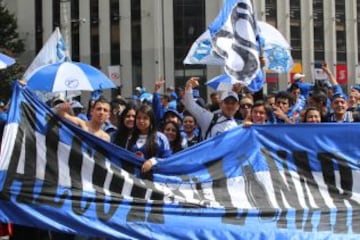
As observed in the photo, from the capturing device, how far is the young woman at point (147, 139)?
6.89 m

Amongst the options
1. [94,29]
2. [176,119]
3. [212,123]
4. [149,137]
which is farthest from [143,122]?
[94,29]

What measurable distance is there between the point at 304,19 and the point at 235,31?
2044 inches

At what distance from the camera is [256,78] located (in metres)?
8.32

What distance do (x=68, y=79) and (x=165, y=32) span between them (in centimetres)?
4787

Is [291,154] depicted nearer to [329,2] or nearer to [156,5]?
[156,5]

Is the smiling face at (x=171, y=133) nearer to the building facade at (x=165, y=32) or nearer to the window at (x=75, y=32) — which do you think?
the building facade at (x=165, y=32)

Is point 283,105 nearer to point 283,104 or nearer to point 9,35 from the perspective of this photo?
point 283,104

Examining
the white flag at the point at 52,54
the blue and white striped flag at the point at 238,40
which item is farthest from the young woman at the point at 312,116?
the white flag at the point at 52,54

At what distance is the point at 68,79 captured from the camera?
30.5ft

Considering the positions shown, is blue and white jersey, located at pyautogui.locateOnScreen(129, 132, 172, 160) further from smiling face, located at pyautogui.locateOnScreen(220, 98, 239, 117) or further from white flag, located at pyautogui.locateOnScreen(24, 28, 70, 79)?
white flag, located at pyautogui.locateOnScreen(24, 28, 70, 79)

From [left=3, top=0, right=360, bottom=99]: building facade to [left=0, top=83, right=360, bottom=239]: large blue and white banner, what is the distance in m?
47.1

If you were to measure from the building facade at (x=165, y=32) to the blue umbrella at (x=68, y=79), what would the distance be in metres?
44.8

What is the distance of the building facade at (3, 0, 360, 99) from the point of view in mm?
56219

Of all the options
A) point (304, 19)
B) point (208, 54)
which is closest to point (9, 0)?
point (304, 19)
